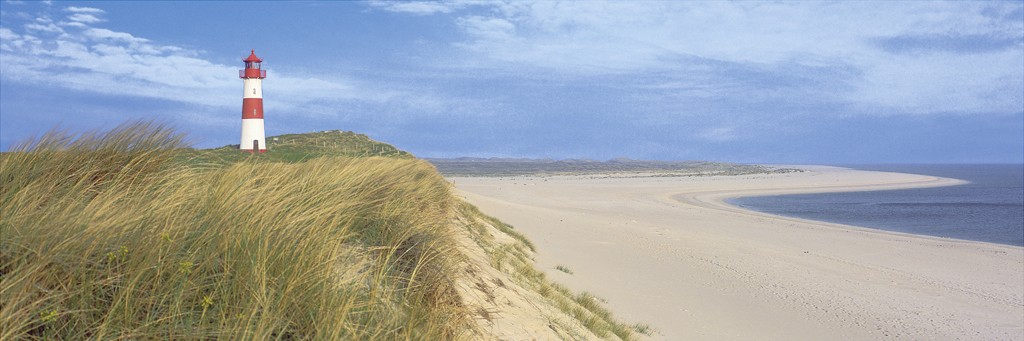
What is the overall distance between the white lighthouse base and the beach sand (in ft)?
29.9

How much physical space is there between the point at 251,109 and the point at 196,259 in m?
22.9

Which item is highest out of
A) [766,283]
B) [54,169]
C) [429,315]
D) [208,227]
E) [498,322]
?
[54,169]

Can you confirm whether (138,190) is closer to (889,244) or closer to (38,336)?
(38,336)

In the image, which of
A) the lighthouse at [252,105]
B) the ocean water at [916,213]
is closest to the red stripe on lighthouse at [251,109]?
the lighthouse at [252,105]

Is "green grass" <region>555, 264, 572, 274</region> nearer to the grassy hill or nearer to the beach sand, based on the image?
the beach sand

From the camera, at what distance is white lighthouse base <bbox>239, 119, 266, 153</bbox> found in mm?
24298

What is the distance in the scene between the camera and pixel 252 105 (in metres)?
Result: 24.9

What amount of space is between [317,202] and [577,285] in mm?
8083

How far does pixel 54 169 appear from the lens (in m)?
4.97

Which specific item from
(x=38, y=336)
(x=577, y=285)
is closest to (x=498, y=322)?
(x=38, y=336)

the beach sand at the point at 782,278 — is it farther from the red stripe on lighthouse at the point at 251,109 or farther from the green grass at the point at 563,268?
the red stripe on lighthouse at the point at 251,109

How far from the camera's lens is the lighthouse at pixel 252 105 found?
24.6 m

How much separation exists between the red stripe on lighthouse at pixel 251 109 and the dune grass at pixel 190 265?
20.3 metres

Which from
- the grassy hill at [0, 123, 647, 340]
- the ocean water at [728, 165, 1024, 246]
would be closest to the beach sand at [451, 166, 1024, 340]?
the ocean water at [728, 165, 1024, 246]
